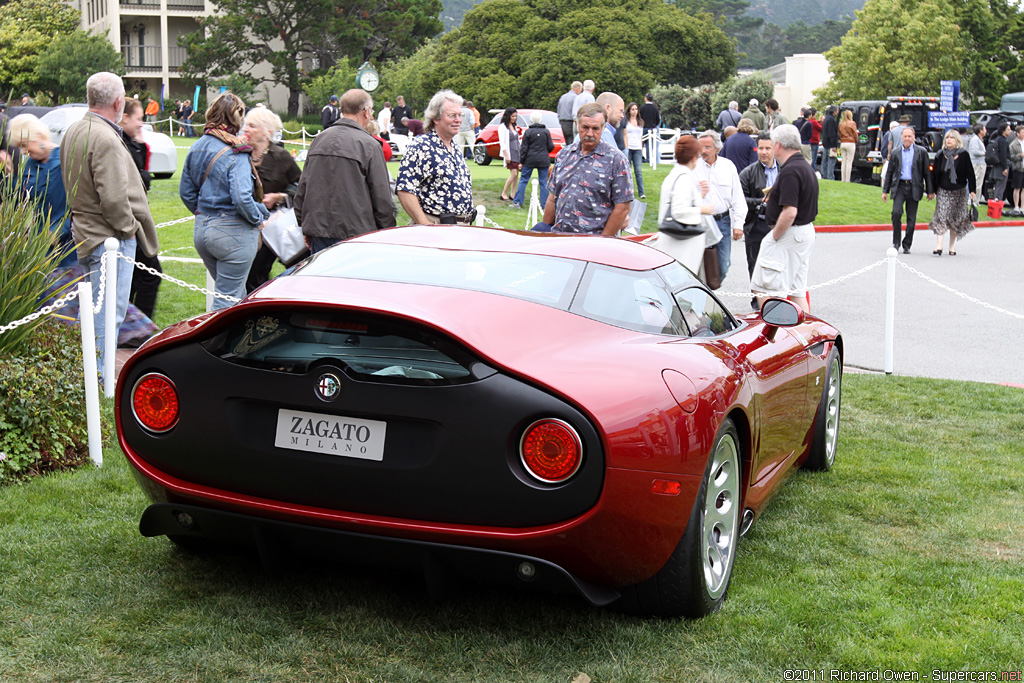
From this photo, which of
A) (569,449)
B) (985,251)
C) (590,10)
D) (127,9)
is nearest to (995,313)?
(985,251)

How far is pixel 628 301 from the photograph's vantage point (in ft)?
13.6

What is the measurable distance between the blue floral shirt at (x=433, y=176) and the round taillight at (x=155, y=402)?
4.27m

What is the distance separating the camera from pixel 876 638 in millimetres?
3844

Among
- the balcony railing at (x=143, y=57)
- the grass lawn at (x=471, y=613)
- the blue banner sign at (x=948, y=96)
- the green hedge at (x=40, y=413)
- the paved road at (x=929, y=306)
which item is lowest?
the paved road at (x=929, y=306)

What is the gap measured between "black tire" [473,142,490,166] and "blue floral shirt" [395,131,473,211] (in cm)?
2424

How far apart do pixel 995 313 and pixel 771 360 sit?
376 inches

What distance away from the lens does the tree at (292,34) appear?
2429 inches

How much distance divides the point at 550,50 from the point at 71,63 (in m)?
23.8

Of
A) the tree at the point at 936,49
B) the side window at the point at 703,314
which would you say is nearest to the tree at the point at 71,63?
the tree at the point at 936,49

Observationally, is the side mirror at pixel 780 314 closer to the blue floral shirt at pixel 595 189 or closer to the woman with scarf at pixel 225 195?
the blue floral shirt at pixel 595 189

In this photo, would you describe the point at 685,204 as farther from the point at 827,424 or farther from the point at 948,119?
the point at 948,119

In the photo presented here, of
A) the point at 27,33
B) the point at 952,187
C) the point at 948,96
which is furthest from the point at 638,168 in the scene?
the point at 27,33

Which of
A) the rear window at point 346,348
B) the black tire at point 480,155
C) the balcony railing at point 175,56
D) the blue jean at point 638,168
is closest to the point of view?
the rear window at point 346,348

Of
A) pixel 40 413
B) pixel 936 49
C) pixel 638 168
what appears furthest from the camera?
pixel 936 49
